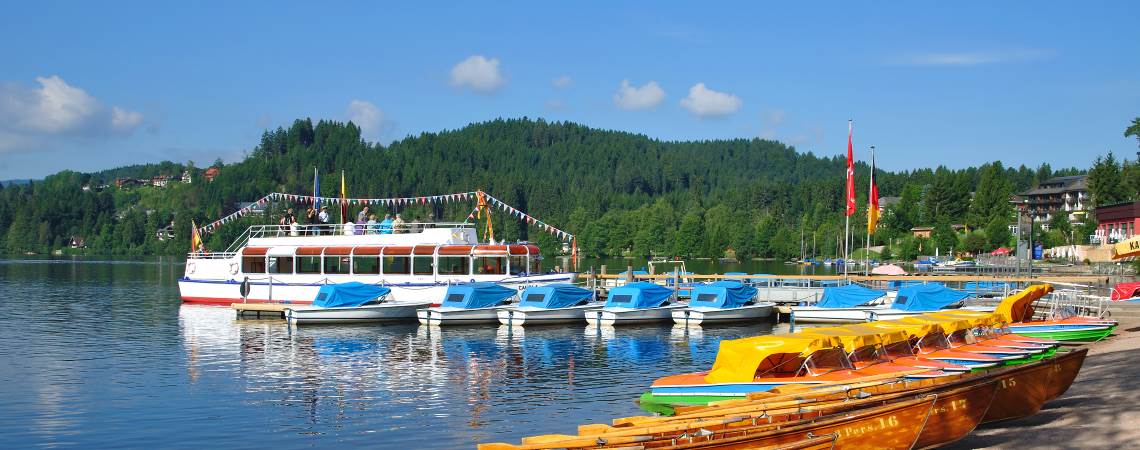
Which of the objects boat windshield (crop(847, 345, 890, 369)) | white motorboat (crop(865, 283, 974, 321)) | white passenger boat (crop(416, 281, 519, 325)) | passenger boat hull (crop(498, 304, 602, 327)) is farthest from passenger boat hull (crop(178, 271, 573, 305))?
boat windshield (crop(847, 345, 890, 369))

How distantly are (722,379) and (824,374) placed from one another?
241 cm

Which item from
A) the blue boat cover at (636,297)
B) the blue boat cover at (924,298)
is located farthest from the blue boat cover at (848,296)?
the blue boat cover at (636,297)

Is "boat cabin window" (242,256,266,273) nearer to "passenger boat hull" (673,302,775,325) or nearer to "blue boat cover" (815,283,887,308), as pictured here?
"passenger boat hull" (673,302,775,325)

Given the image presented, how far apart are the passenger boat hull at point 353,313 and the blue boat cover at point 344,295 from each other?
51cm

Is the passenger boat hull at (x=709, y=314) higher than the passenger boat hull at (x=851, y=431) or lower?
lower

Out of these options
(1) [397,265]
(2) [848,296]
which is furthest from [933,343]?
(1) [397,265]

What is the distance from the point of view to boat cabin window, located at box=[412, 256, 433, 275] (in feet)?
199

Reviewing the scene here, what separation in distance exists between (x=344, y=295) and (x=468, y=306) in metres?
6.78

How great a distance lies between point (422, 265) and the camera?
60.8 m

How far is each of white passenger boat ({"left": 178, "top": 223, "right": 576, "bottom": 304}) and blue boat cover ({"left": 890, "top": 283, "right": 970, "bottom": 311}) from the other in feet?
62.6

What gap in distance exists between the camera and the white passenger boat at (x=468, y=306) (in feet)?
168

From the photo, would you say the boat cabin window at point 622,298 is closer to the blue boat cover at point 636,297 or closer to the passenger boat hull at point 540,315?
the blue boat cover at point 636,297

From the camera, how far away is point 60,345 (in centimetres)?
4412

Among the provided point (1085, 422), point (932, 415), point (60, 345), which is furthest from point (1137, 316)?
point (60, 345)
